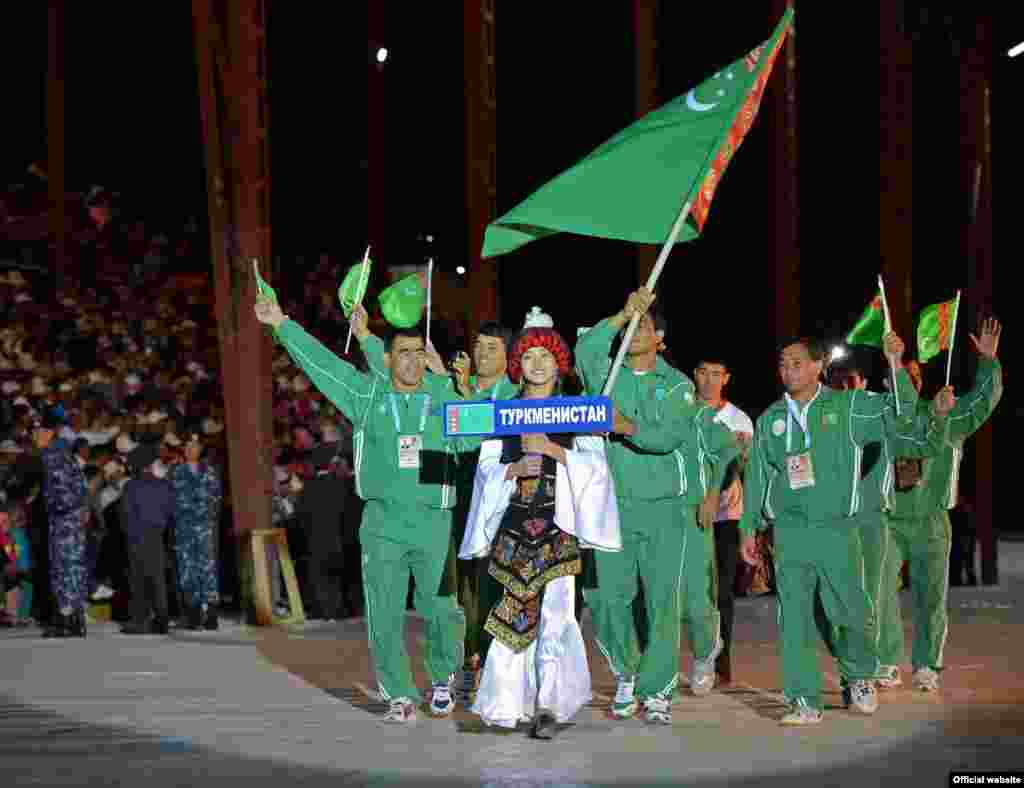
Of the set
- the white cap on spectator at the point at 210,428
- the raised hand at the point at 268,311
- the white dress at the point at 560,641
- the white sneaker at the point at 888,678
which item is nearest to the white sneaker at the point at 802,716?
the white dress at the point at 560,641

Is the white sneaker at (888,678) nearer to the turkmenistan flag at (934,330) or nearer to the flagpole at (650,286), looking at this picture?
the turkmenistan flag at (934,330)

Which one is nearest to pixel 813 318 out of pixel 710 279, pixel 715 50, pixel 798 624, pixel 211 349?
pixel 710 279

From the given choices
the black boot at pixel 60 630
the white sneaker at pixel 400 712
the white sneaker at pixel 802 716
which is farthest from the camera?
the black boot at pixel 60 630

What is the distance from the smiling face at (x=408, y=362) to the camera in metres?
11.8

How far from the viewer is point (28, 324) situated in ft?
92.0

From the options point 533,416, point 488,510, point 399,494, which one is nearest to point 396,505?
point 399,494

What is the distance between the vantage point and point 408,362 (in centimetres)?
1184

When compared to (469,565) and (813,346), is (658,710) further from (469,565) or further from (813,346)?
(469,565)

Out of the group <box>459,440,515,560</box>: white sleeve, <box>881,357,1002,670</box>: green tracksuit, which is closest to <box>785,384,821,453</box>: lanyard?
<box>459,440,515,560</box>: white sleeve

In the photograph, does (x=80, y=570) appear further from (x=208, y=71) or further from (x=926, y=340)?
(x=926, y=340)

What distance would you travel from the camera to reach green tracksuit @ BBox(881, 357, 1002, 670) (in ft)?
43.9

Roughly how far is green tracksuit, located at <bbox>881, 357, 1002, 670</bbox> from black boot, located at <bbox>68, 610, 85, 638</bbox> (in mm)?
7406

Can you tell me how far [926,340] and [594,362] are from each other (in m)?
3.39

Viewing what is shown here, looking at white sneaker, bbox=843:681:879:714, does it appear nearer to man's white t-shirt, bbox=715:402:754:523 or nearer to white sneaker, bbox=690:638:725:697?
white sneaker, bbox=690:638:725:697
